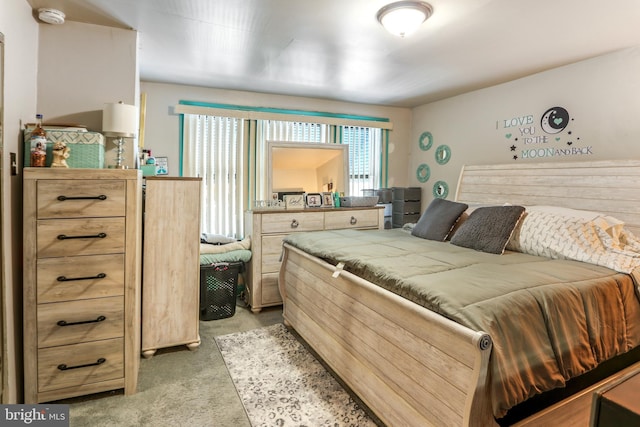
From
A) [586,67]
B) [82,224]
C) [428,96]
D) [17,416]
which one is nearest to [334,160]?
[428,96]

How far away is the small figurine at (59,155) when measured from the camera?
74.1 inches

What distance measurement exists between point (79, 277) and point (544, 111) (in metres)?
3.82

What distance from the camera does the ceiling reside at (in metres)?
Answer: 2.00

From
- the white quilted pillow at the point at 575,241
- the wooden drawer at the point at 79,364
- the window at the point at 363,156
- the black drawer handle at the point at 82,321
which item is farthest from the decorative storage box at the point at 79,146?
the window at the point at 363,156

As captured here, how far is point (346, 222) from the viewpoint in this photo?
3.66m

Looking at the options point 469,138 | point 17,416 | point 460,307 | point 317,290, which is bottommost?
point 17,416

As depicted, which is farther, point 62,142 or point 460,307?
point 62,142

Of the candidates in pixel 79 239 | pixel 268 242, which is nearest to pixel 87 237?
pixel 79 239

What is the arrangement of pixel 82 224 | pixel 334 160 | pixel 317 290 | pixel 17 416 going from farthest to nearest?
pixel 334 160, pixel 317 290, pixel 82 224, pixel 17 416

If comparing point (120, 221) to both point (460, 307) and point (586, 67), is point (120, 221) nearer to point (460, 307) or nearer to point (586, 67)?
point (460, 307)

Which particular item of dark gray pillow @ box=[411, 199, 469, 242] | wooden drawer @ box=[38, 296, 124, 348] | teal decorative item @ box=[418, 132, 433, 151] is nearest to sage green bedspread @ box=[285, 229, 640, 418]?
dark gray pillow @ box=[411, 199, 469, 242]

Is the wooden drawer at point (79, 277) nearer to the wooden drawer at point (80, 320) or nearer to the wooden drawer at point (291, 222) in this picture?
the wooden drawer at point (80, 320)

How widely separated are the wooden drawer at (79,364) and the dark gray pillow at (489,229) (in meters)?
2.35

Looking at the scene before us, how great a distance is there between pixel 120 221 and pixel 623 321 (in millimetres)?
2747
